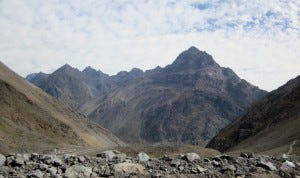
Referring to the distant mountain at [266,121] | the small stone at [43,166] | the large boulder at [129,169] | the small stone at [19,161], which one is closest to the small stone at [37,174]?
the small stone at [43,166]

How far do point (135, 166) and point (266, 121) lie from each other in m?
114

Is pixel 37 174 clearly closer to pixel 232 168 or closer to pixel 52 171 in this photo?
pixel 52 171

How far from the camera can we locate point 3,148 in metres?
69.6

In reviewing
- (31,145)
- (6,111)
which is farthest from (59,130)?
(31,145)

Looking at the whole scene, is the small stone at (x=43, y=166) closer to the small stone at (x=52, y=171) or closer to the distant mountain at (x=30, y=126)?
the small stone at (x=52, y=171)

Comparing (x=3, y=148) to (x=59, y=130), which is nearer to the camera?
(x=3, y=148)

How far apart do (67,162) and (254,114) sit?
12877 centimetres

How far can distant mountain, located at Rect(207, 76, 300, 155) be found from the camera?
114 m

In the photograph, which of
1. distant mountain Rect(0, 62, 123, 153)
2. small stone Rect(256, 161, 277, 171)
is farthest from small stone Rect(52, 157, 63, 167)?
distant mountain Rect(0, 62, 123, 153)

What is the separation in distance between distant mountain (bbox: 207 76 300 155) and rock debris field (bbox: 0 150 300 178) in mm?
76261

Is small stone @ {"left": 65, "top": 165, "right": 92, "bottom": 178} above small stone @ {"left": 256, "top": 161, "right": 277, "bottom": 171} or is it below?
below

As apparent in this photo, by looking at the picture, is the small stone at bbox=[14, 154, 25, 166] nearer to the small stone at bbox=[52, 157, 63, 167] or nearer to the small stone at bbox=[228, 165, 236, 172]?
the small stone at bbox=[52, 157, 63, 167]

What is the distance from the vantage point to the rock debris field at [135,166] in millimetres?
22734

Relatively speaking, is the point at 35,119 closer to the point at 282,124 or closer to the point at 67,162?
the point at 282,124
